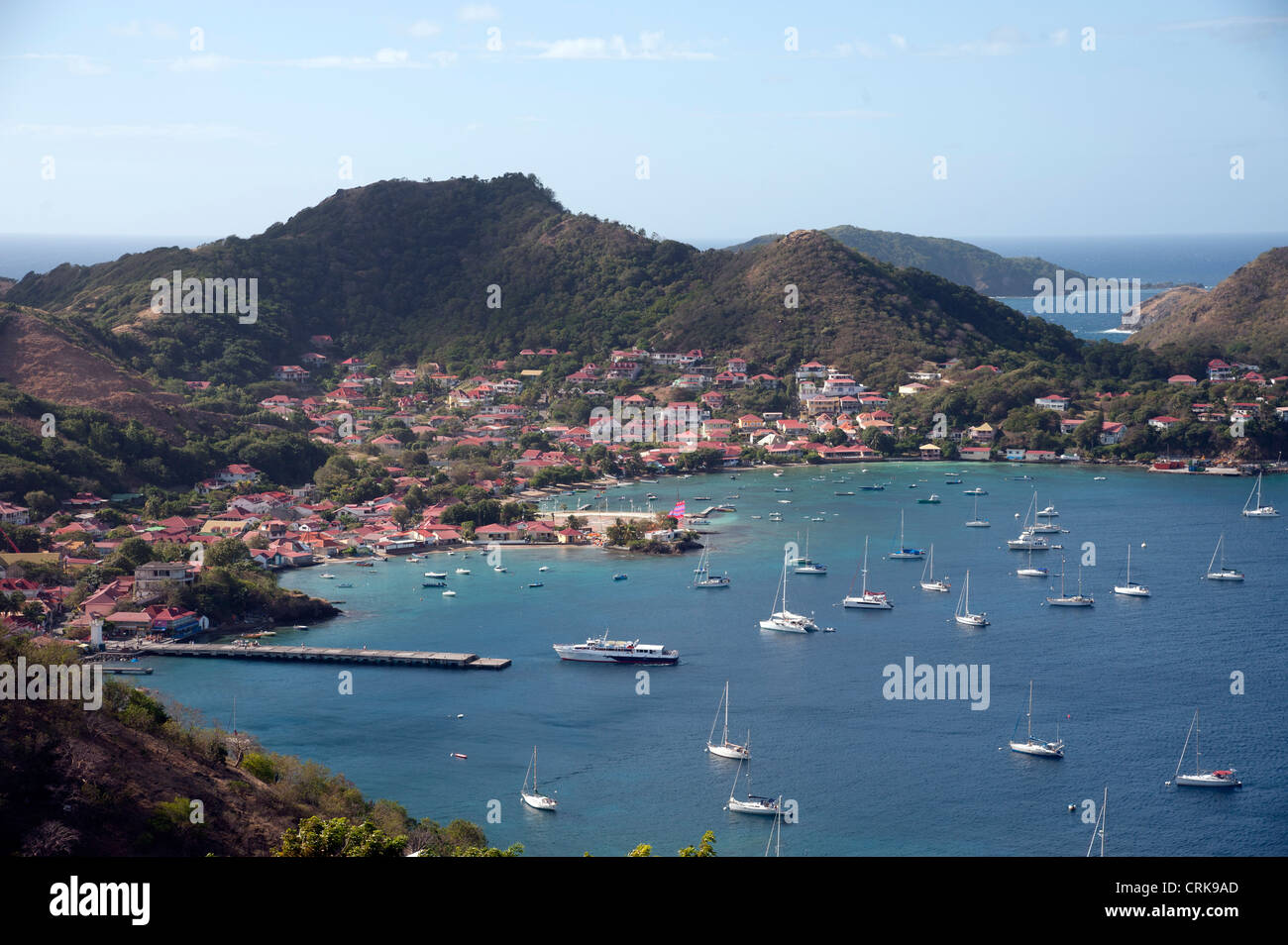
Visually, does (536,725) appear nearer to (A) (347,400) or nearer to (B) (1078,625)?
(B) (1078,625)

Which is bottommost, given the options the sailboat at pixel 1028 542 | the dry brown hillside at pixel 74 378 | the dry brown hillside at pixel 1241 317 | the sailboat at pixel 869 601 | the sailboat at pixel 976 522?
the sailboat at pixel 869 601

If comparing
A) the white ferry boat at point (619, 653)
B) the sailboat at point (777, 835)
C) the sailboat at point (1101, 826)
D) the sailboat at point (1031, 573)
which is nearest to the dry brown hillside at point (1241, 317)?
the sailboat at point (1031, 573)

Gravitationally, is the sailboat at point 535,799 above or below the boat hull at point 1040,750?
below

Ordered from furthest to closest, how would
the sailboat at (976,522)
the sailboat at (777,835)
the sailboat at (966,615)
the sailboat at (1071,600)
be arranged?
the sailboat at (976,522) < the sailboat at (1071,600) < the sailboat at (966,615) < the sailboat at (777,835)

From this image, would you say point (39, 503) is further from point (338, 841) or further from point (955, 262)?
point (955, 262)

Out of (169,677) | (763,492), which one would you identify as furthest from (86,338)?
(169,677)

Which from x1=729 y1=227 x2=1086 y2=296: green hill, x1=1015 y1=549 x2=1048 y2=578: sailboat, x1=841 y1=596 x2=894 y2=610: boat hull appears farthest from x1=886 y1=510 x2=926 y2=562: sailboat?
x1=729 y1=227 x2=1086 y2=296: green hill

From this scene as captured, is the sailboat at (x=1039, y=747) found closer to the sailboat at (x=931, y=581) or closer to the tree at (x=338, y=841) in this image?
the sailboat at (x=931, y=581)
